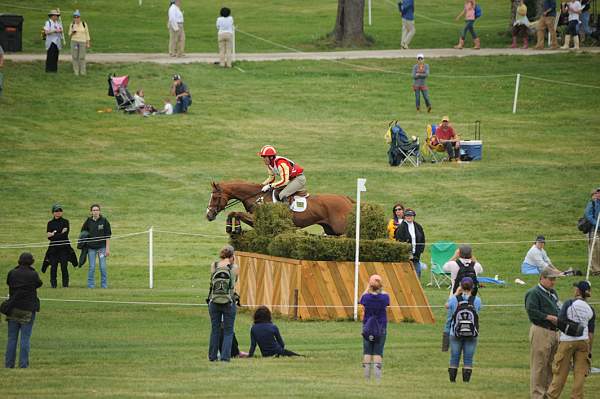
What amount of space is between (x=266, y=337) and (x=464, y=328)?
10.3ft

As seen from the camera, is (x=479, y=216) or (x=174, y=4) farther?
(x=174, y=4)

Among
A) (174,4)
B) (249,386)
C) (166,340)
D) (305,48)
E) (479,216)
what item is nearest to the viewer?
(249,386)

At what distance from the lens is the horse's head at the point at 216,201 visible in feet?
76.0

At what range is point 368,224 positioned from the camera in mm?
22125

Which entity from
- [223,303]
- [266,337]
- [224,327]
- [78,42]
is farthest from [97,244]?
Answer: [78,42]

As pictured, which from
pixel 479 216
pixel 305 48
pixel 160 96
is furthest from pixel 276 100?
pixel 479 216

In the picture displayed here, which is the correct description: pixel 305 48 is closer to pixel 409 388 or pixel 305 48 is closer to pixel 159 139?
pixel 159 139

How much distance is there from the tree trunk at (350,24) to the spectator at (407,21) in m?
1.59

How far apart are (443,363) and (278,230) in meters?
5.17

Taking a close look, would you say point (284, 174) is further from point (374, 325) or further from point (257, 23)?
point (257, 23)

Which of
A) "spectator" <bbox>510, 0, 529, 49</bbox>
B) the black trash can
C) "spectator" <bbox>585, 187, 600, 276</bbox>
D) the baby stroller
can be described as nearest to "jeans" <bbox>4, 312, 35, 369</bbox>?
"spectator" <bbox>585, 187, 600, 276</bbox>

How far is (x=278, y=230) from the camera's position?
73.3 ft

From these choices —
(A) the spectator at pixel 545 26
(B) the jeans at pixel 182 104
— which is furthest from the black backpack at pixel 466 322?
(A) the spectator at pixel 545 26

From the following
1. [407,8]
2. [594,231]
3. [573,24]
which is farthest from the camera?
[407,8]
